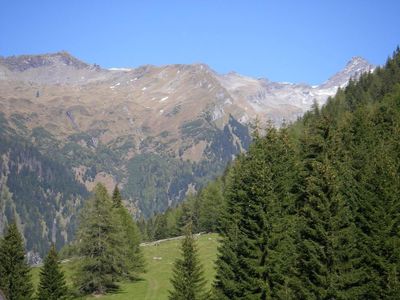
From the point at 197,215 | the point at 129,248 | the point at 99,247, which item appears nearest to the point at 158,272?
the point at 129,248

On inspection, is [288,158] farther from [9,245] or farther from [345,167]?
[9,245]

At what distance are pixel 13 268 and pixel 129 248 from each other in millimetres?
21638

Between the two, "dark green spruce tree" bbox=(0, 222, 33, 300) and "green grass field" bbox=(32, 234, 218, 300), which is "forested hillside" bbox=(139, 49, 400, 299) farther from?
"dark green spruce tree" bbox=(0, 222, 33, 300)

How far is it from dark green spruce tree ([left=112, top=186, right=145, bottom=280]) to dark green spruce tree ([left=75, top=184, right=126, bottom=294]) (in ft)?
5.00

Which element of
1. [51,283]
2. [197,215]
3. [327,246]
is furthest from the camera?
[197,215]

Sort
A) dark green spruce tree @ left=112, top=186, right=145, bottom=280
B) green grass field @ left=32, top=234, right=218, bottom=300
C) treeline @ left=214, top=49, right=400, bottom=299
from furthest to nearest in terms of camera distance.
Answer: dark green spruce tree @ left=112, top=186, right=145, bottom=280
green grass field @ left=32, top=234, right=218, bottom=300
treeline @ left=214, top=49, right=400, bottom=299

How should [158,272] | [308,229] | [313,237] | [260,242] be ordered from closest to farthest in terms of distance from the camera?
1. [308,229]
2. [313,237]
3. [260,242]
4. [158,272]

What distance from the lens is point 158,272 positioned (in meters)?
83.2

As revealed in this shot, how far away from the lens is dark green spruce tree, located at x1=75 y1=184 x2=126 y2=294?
236ft

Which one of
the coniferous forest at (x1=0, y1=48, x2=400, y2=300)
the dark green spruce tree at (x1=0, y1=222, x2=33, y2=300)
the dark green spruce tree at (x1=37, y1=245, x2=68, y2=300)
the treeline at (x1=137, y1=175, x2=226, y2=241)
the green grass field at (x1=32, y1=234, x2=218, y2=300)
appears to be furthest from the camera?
the treeline at (x1=137, y1=175, x2=226, y2=241)

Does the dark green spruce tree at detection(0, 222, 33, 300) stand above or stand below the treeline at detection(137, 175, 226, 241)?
below

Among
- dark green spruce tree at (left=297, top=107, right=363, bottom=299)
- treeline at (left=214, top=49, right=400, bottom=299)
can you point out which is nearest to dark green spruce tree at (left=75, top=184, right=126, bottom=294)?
treeline at (left=214, top=49, right=400, bottom=299)

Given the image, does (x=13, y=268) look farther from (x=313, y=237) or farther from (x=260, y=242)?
(x=313, y=237)

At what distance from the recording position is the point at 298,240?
43688mm
